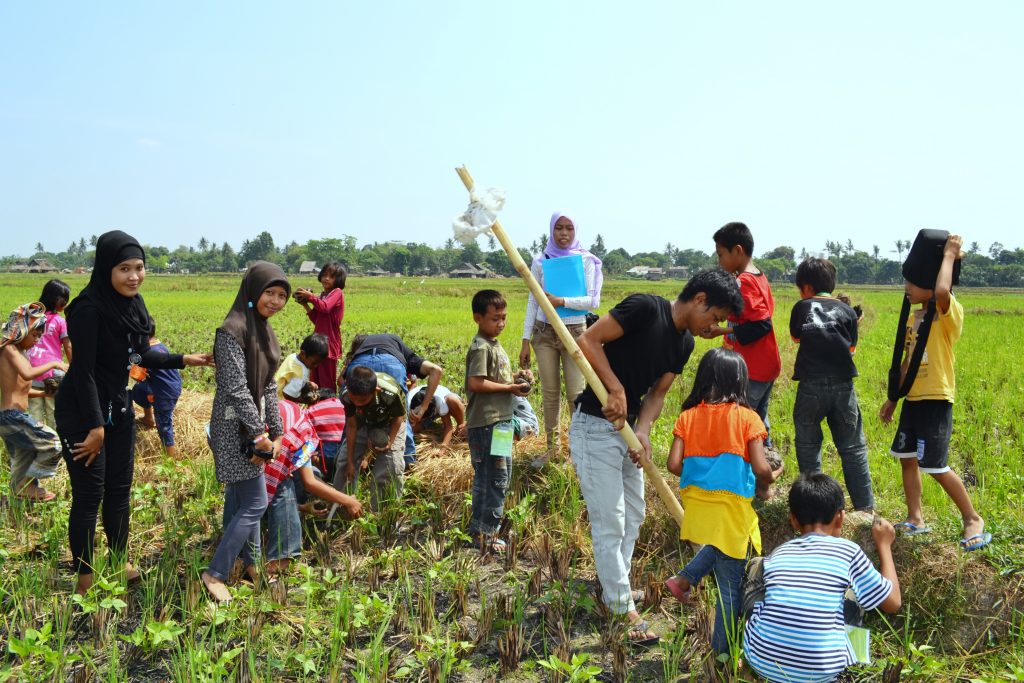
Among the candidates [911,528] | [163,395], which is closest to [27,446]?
[163,395]

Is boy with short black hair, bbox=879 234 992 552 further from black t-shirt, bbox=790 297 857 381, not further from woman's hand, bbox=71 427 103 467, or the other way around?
woman's hand, bbox=71 427 103 467

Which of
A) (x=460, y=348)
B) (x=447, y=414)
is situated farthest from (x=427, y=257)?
(x=447, y=414)

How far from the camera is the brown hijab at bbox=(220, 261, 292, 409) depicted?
324 centimetres

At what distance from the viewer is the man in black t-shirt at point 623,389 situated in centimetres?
288

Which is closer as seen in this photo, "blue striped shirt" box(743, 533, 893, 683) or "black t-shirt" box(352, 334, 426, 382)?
"blue striped shirt" box(743, 533, 893, 683)

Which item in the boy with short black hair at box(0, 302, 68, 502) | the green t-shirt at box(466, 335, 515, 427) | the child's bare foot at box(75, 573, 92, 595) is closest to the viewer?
the child's bare foot at box(75, 573, 92, 595)

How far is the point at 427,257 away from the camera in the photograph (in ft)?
267

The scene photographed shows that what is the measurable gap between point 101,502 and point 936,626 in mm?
3924

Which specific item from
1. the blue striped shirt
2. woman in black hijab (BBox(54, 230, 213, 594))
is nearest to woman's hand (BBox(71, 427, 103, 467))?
woman in black hijab (BBox(54, 230, 213, 594))

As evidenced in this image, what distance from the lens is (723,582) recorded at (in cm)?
288

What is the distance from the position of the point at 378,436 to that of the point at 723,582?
2.21m

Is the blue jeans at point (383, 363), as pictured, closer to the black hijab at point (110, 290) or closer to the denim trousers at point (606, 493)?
the black hijab at point (110, 290)

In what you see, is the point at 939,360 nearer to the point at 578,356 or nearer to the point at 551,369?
the point at 578,356

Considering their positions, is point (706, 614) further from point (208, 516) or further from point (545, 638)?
point (208, 516)
